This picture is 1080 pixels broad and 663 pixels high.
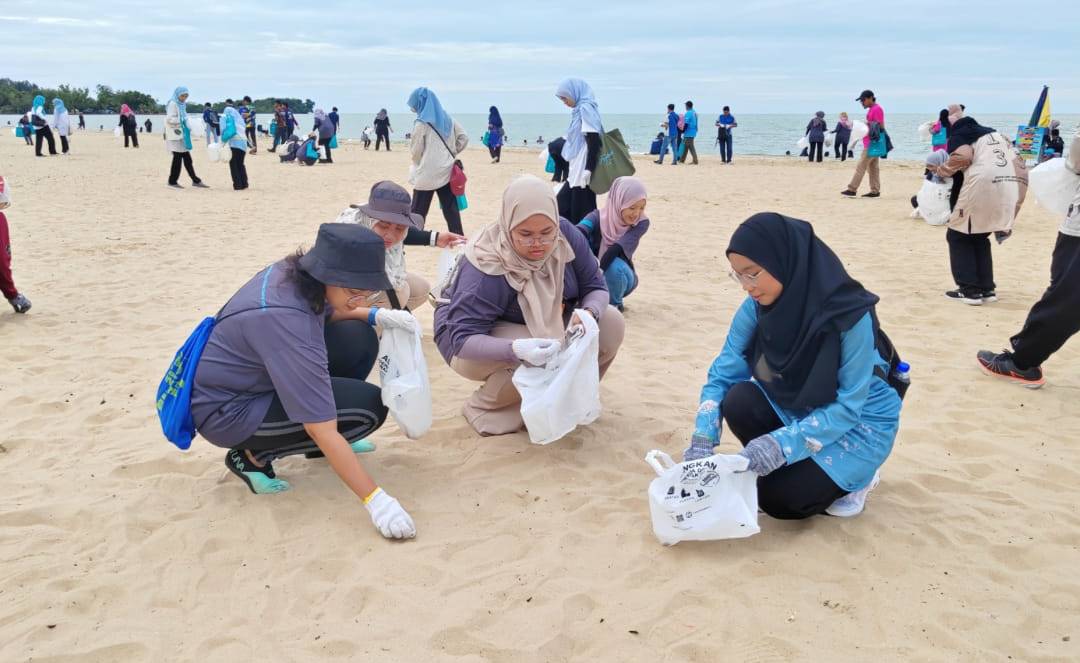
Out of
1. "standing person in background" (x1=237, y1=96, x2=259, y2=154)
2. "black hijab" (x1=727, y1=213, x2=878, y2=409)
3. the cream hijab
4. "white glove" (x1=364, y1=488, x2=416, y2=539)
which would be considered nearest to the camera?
"black hijab" (x1=727, y1=213, x2=878, y2=409)

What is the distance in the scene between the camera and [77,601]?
244 cm

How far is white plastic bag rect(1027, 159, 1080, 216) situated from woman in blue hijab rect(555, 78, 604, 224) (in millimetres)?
3621

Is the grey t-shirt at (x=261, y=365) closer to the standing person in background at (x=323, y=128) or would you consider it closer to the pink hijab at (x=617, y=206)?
the pink hijab at (x=617, y=206)

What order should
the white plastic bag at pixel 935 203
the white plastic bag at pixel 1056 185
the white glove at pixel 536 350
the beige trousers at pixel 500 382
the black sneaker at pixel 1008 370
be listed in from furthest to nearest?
the white plastic bag at pixel 935 203
the black sneaker at pixel 1008 370
the white plastic bag at pixel 1056 185
the beige trousers at pixel 500 382
the white glove at pixel 536 350

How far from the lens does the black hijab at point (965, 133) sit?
610cm

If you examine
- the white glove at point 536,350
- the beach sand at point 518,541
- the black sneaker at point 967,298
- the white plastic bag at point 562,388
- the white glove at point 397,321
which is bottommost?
the beach sand at point 518,541

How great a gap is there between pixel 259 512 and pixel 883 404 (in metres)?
2.44

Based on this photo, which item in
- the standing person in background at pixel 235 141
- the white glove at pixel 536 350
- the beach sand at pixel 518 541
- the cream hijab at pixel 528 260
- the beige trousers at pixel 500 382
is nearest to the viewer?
the beach sand at pixel 518 541

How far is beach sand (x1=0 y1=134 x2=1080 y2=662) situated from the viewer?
2.29 metres

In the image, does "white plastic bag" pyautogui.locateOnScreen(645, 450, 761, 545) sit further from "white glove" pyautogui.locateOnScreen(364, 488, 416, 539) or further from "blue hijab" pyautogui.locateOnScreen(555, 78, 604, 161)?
"blue hijab" pyautogui.locateOnScreen(555, 78, 604, 161)

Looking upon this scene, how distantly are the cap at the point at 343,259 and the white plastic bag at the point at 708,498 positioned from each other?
4.08 ft

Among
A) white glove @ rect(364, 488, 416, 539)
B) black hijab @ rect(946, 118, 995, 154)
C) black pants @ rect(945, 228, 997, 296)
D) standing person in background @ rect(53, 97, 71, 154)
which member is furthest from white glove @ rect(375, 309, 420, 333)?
standing person in background @ rect(53, 97, 71, 154)

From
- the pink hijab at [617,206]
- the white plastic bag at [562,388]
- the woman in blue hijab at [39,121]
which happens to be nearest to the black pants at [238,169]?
the woman in blue hijab at [39,121]

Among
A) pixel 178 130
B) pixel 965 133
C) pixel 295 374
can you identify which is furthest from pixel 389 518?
pixel 178 130
